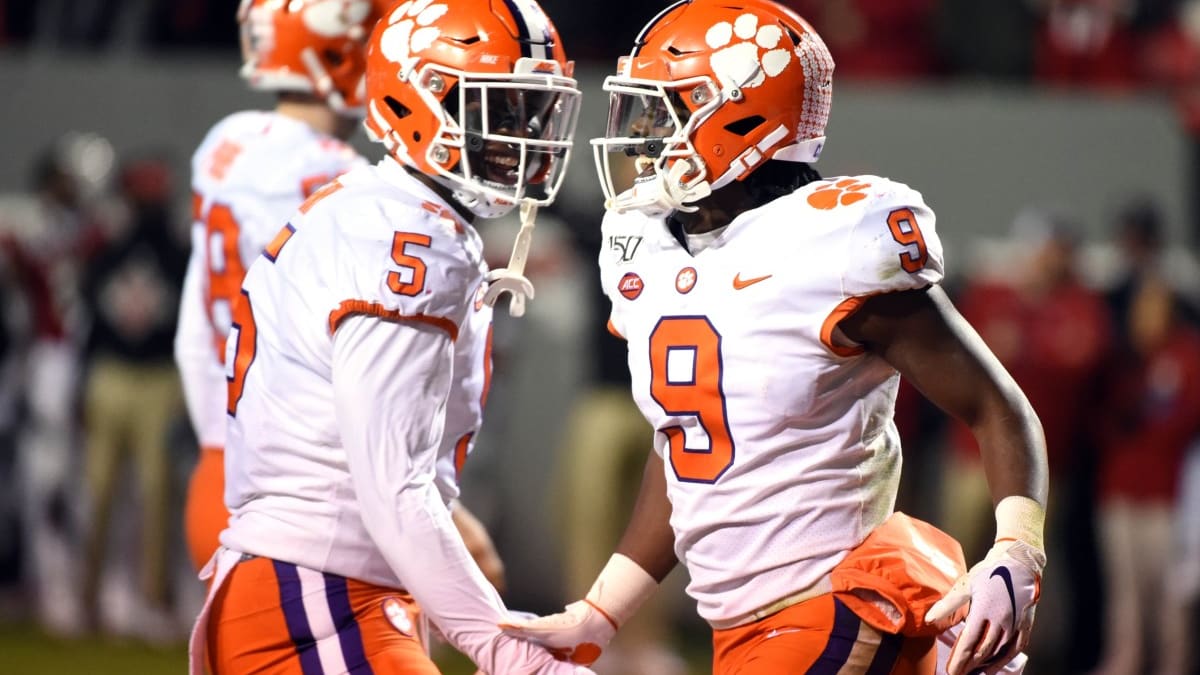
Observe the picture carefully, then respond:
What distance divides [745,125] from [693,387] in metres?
0.48

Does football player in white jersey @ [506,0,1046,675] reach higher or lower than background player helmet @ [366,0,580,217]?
lower

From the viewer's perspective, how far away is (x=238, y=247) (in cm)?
391

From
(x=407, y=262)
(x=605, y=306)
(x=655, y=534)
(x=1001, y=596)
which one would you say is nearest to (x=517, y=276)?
(x=407, y=262)

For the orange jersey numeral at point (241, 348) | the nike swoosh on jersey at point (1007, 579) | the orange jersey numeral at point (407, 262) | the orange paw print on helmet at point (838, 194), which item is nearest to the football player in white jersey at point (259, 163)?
the orange jersey numeral at point (241, 348)

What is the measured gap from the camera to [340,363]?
2.82 m

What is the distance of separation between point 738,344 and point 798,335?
105 millimetres

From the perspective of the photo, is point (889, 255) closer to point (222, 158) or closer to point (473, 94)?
point (473, 94)

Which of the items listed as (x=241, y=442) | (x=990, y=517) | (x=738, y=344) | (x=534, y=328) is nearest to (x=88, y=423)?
(x=534, y=328)

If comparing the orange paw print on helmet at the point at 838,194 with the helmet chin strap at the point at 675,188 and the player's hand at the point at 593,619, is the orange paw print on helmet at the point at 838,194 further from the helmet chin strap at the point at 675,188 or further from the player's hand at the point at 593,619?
the player's hand at the point at 593,619

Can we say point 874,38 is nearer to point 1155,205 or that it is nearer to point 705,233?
point 1155,205

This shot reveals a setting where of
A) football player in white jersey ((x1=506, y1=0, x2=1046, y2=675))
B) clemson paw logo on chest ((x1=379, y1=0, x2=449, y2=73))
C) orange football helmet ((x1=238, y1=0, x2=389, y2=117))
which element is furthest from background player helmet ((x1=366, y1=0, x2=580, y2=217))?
orange football helmet ((x1=238, y1=0, x2=389, y2=117))

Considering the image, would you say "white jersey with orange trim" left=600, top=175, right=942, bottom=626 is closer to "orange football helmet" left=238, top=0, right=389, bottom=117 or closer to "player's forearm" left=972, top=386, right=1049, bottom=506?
"player's forearm" left=972, top=386, right=1049, bottom=506

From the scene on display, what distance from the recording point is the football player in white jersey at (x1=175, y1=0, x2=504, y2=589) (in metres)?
3.91

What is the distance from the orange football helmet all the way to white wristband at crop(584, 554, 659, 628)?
5.08 ft
